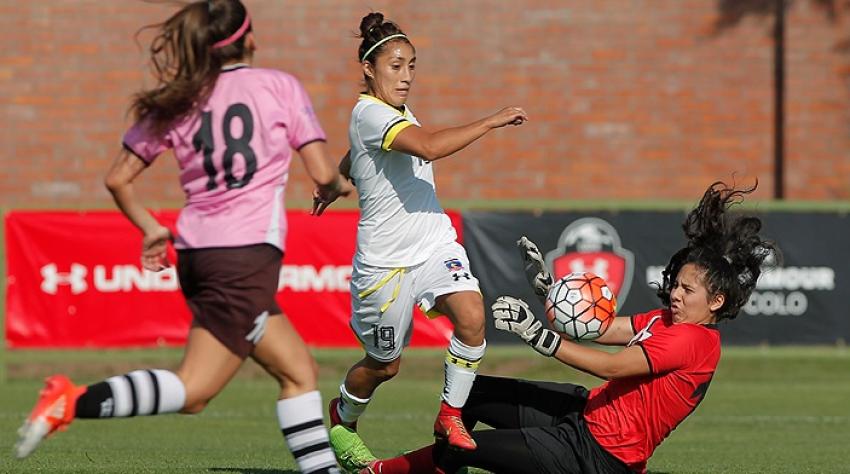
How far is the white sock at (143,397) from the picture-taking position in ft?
17.0

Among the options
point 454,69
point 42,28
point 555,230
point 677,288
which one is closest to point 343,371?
point 555,230

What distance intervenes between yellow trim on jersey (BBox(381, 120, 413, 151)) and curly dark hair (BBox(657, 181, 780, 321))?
144 cm

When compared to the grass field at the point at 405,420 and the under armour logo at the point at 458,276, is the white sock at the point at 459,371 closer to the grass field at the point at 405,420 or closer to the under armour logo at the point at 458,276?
the under armour logo at the point at 458,276

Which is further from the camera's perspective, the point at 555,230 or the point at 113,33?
the point at 113,33

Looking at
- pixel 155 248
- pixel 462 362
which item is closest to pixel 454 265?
pixel 462 362

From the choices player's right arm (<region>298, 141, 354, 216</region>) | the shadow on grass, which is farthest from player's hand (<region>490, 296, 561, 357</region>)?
the shadow on grass

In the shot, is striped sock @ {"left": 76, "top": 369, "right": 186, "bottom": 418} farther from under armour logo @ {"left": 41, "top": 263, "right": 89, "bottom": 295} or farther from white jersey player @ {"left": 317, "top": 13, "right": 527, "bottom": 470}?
under armour logo @ {"left": 41, "top": 263, "right": 89, "bottom": 295}

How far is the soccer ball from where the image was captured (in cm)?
613

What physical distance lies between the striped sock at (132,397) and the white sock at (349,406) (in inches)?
74.0

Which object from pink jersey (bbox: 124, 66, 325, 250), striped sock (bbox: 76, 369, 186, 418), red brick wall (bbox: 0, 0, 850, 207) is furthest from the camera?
red brick wall (bbox: 0, 0, 850, 207)

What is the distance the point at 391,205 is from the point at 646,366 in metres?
1.72

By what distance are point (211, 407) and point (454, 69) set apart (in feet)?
21.3

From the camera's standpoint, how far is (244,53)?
541cm

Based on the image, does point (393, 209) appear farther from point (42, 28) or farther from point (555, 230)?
point (42, 28)
